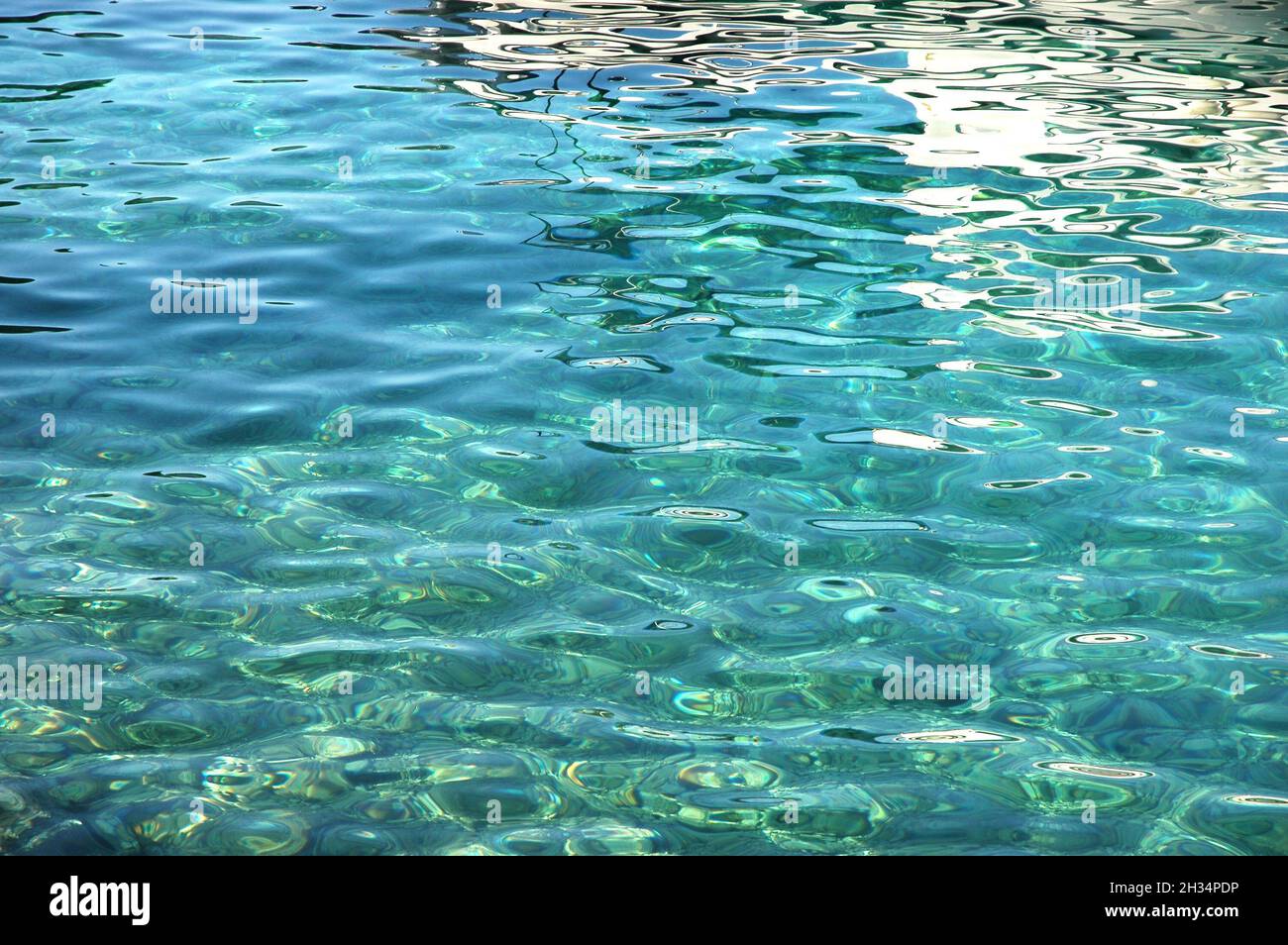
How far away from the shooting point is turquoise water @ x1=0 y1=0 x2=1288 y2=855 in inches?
149

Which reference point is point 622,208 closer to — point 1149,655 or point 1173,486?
point 1173,486

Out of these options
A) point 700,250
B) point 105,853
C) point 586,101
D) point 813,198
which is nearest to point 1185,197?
point 813,198

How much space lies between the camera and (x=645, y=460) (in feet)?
17.4

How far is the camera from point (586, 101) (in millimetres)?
9047

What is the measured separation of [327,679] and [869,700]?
1.65 m

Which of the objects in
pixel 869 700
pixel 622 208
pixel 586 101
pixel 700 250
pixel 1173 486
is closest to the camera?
pixel 869 700

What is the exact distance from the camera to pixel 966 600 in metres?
4.49

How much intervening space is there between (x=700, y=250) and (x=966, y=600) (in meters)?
3.17

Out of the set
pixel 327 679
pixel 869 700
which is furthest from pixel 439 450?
pixel 869 700

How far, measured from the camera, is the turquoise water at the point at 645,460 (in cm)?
378

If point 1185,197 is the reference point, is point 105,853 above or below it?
below
